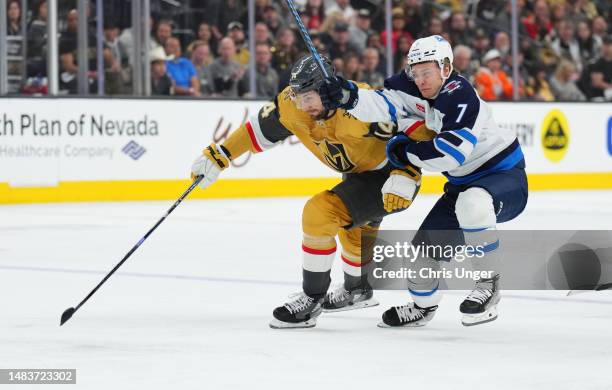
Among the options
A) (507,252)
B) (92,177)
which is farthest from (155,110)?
(507,252)

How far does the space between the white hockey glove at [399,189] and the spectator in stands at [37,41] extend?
22.8ft

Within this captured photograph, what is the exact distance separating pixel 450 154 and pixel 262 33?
26.1ft

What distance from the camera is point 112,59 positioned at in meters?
11.2

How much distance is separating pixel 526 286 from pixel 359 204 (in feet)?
4.16

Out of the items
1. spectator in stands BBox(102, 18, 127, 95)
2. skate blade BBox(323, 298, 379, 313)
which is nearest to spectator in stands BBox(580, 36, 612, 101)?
spectator in stands BBox(102, 18, 127, 95)

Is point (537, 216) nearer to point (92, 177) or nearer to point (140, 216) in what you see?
point (140, 216)

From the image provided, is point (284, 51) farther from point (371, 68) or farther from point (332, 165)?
point (332, 165)

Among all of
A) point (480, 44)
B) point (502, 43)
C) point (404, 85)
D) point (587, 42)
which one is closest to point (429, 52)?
point (404, 85)

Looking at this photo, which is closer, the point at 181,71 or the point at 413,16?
the point at 181,71

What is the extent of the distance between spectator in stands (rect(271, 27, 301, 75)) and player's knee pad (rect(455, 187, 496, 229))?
7.93 meters

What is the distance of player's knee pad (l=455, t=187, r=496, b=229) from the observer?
14.0 feet

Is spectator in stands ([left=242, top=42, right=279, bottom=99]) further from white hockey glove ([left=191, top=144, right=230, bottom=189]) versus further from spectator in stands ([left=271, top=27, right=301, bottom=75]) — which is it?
white hockey glove ([left=191, top=144, right=230, bottom=189])

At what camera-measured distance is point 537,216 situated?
31.0 ft

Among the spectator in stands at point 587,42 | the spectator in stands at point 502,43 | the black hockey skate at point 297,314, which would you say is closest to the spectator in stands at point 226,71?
the spectator in stands at point 502,43
